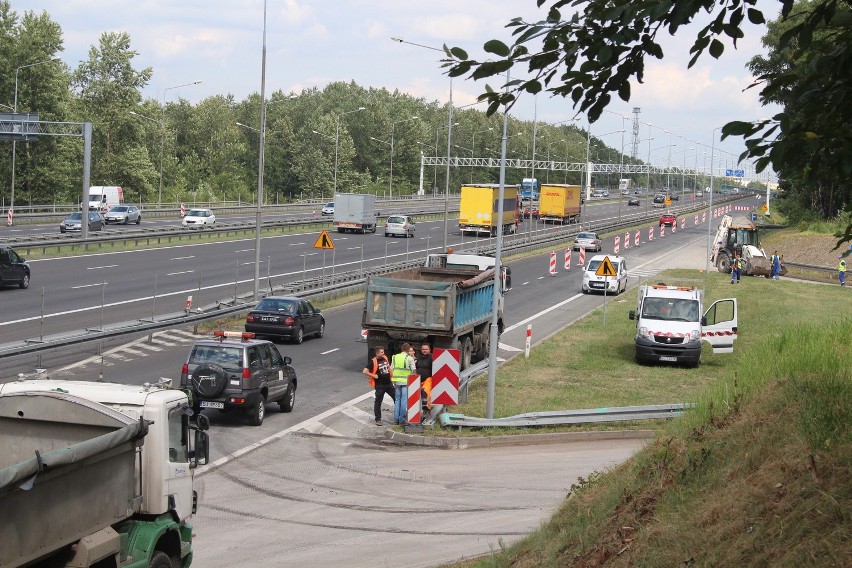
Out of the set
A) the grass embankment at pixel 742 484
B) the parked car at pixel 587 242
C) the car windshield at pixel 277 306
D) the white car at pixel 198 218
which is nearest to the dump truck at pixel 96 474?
the grass embankment at pixel 742 484

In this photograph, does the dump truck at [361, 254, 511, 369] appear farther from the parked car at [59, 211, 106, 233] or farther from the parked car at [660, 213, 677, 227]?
the parked car at [660, 213, 677, 227]

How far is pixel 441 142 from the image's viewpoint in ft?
537

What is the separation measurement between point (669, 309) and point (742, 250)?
1263 inches

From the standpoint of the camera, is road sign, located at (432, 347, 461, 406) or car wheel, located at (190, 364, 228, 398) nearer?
car wheel, located at (190, 364, 228, 398)

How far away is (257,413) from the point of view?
72.9ft

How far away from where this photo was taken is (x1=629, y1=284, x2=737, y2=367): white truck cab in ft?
99.8

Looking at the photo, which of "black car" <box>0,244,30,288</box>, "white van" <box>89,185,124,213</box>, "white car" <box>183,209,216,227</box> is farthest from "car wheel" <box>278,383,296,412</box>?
"white van" <box>89,185,124,213</box>

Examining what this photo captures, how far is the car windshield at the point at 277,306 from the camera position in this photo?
34125mm

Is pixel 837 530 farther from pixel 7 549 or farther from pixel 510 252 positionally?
pixel 510 252

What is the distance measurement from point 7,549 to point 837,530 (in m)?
5.46

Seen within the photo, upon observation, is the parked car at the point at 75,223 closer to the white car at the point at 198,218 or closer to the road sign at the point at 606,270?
the white car at the point at 198,218

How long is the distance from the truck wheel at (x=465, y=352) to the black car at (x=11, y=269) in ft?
67.7

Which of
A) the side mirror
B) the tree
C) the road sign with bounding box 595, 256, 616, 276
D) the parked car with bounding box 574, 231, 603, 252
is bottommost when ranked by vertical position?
the parked car with bounding box 574, 231, 603, 252

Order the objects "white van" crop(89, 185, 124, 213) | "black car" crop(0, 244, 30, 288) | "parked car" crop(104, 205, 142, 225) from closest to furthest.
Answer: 1. "black car" crop(0, 244, 30, 288)
2. "parked car" crop(104, 205, 142, 225)
3. "white van" crop(89, 185, 124, 213)
